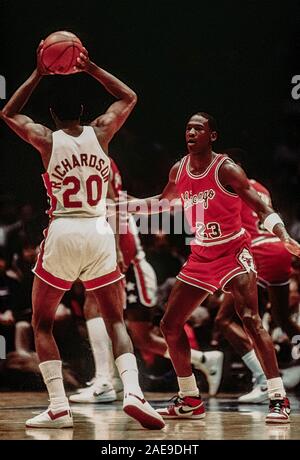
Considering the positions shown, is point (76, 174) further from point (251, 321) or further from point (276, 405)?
point (276, 405)

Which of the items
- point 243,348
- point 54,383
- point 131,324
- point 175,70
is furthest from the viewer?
point 175,70

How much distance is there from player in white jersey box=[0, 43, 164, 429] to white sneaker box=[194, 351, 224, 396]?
2257 millimetres

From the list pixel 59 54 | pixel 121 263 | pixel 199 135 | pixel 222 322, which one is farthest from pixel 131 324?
pixel 59 54

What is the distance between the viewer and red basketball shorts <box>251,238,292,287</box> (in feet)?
24.6

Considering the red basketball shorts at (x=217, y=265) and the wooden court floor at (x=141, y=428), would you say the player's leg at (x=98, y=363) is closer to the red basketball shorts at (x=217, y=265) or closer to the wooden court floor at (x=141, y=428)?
the wooden court floor at (x=141, y=428)

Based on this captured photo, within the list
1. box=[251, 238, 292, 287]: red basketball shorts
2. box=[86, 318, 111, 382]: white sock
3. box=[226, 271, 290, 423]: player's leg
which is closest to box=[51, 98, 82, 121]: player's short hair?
box=[226, 271, 290, 423]: player's leg

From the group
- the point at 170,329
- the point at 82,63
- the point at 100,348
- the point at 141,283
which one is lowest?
the point at 100,348

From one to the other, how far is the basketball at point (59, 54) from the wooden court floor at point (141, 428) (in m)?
2.12

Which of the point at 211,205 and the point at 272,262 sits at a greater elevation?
the point at 211,205

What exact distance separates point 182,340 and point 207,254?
0.58m

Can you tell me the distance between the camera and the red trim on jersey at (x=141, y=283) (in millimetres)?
7734

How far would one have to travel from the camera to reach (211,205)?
19.5ft
